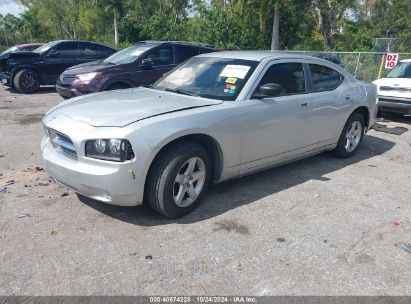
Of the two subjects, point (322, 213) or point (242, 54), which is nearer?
point (322, 213)

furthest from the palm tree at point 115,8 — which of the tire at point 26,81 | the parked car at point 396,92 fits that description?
the parked car at point 396,92

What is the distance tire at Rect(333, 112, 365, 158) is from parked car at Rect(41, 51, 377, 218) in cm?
19

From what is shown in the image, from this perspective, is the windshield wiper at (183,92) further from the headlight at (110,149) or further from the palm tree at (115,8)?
the palm tree at (115,8)

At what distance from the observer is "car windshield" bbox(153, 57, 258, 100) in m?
4.54

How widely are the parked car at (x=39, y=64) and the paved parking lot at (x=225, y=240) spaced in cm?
797

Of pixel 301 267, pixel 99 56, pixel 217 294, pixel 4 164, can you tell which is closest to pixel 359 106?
pixel 301 267

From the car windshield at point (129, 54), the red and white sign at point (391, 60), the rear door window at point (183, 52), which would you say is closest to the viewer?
the car windshield at point (129, 54)

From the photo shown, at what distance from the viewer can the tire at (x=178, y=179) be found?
3.74 metres

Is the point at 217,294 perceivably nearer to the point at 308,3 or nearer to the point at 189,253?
the point at 189,253

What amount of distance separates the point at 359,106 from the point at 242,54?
2178 mm

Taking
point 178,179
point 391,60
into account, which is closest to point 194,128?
point 178,179

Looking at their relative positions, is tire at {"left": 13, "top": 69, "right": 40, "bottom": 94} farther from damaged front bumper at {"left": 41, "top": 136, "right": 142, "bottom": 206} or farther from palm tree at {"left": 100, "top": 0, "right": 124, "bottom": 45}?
palm tree at {"left": 100, "top": 0, "right": 124, "bottom": 45}

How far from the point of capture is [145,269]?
3.18m

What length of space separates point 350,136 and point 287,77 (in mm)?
1829
